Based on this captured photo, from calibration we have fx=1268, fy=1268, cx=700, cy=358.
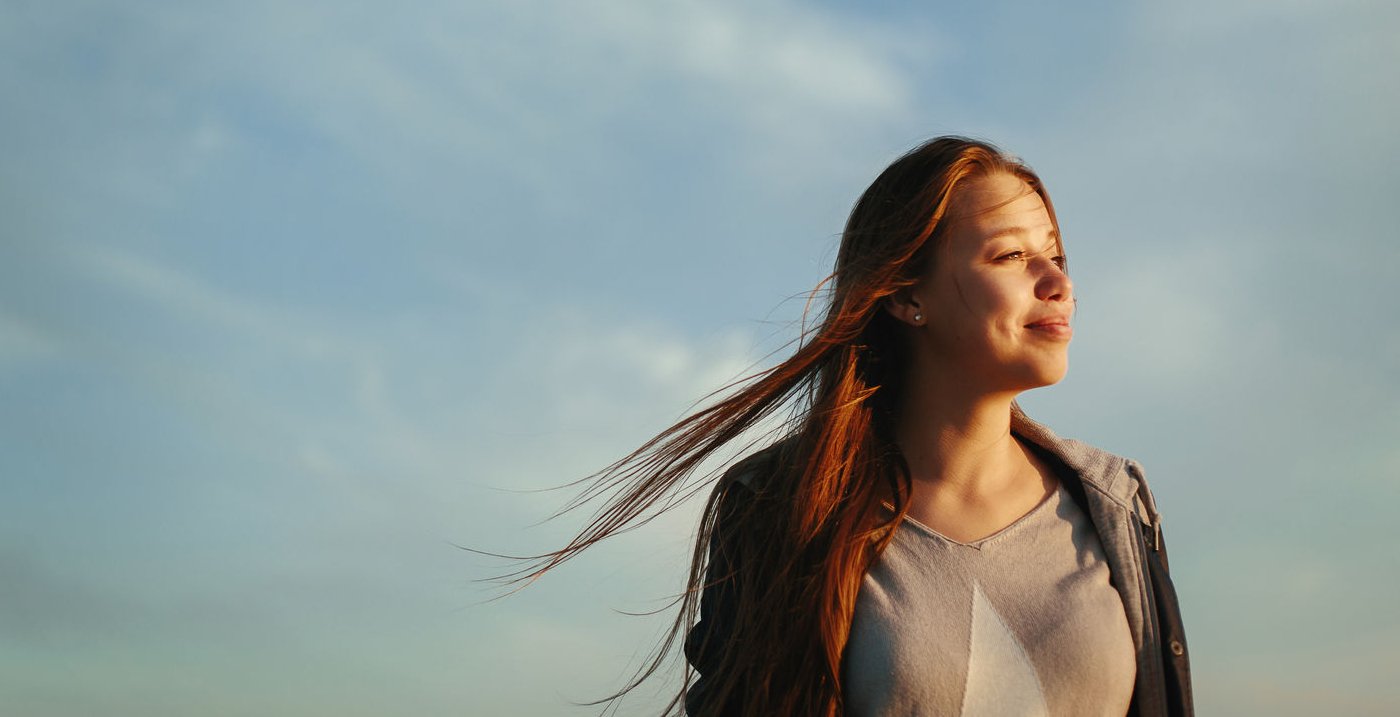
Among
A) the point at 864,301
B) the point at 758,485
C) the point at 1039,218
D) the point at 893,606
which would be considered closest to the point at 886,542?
the point at 893,606

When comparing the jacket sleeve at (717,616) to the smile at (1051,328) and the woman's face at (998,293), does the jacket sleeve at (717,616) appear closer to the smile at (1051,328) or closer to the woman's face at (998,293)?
the woman's face at (998,293)

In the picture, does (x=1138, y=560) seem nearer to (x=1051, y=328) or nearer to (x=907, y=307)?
(x=1051, y=328)

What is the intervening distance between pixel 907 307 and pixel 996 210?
46 cm

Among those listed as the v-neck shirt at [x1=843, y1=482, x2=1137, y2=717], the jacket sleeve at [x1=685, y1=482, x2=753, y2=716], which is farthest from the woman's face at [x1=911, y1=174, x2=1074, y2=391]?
the jacket sleeve at [x1=685, y1=482, x2=753, y2=716]

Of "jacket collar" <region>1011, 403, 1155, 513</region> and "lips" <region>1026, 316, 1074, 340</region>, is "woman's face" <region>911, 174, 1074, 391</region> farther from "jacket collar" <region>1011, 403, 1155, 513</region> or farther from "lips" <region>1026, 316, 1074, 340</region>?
"jacket collar" <region>1011, 403, 1155, 513</region>

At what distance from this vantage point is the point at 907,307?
15.0 ft

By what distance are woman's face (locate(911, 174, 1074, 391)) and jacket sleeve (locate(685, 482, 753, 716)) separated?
95 centimetres

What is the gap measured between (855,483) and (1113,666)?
3.43 feet

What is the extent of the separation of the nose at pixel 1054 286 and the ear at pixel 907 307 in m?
0.43

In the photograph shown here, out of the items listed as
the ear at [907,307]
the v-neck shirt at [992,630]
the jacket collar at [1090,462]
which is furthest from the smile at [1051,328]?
the v-neck shirt at [992,630]

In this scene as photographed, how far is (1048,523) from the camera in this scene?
4.37 meters

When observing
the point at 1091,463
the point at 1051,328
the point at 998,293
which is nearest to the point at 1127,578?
the point at 1091,463

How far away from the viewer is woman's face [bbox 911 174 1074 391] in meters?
4.20

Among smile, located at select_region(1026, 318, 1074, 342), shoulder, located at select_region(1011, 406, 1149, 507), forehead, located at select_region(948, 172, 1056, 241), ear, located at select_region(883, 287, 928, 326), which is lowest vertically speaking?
shoulder, located at select_region(1011, 406, 1149, 507)
